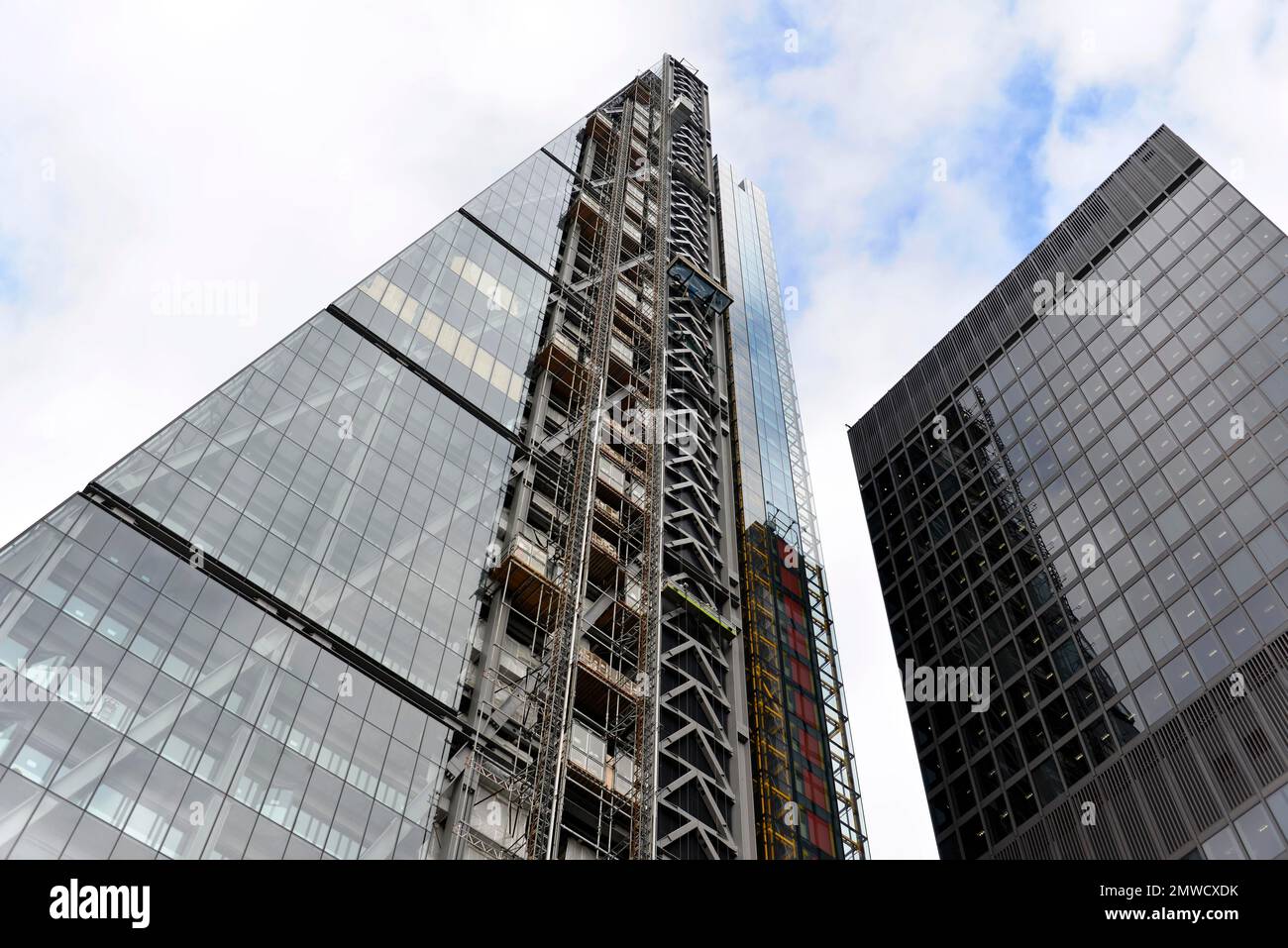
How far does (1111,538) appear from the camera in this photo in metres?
69.4

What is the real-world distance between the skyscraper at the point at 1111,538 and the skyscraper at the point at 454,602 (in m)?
12.2

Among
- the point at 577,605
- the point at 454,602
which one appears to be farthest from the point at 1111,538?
the point at 454,602

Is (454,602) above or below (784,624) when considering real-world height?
below

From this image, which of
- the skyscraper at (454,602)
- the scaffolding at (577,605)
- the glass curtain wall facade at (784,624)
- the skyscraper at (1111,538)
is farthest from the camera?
the skyscraper at (1111,538)

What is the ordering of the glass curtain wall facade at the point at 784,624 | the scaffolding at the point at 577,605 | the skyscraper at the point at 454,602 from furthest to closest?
the glass curtain wall facade at the point at 784,624
the scaffolding at the point at 577,605
the skyscraper at the point at 454,602

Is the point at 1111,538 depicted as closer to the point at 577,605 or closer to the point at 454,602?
the point at 577,605

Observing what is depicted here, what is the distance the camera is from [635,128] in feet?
346

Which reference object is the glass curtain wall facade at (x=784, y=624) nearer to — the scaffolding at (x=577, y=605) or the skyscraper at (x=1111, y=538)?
the scaffolding at (x=577, y=605)

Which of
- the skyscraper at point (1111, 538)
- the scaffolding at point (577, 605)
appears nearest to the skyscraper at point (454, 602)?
the scaffolding at point (577, 605)

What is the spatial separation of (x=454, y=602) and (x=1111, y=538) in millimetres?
42321

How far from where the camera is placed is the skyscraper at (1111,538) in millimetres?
56844

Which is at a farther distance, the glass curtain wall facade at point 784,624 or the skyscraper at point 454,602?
the glass curtain wall facade at point 784,624
